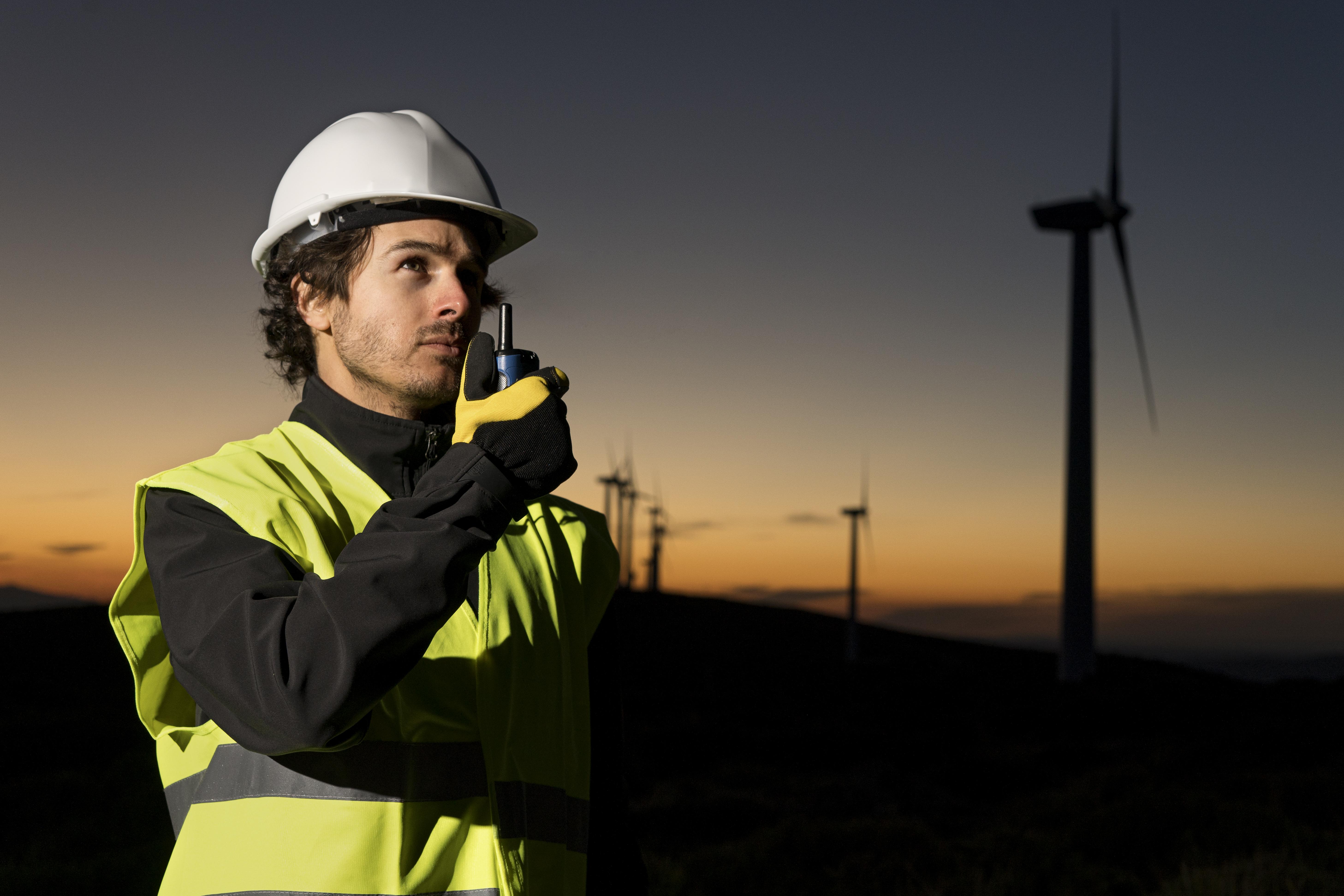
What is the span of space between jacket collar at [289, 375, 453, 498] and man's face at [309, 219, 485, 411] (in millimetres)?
61

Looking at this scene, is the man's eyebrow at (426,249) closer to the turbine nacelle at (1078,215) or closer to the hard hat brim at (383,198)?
the hard hat brim at (383,198)

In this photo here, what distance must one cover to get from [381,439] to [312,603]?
87cm

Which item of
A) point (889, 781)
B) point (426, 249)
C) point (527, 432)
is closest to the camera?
point (527, 432)

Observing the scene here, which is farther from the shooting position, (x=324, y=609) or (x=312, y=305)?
(x=312, y=305)

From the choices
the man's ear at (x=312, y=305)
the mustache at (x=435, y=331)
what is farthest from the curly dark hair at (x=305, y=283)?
the mustache at (x=435, y=331)

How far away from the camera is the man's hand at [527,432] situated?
6.41 ft

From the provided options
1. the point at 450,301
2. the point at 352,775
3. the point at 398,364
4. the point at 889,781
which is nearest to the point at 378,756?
the point at 352,775

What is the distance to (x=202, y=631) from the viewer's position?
1.83 m

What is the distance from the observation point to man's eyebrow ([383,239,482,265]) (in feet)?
8.42

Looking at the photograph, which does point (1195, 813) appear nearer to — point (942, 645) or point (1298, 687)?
point (1298, 687)

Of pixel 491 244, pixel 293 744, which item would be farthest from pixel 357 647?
pixel 491 244

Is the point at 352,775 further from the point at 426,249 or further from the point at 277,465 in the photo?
the point at 426,249

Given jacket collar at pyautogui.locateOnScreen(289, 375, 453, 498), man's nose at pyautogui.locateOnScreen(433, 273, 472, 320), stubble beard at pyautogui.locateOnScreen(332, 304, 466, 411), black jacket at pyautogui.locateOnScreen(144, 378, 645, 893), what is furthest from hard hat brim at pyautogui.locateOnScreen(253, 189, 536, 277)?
black jacket at pyautogui.locateOnScreen(144, 378, 645, 893)

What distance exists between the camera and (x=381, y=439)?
252 cm
